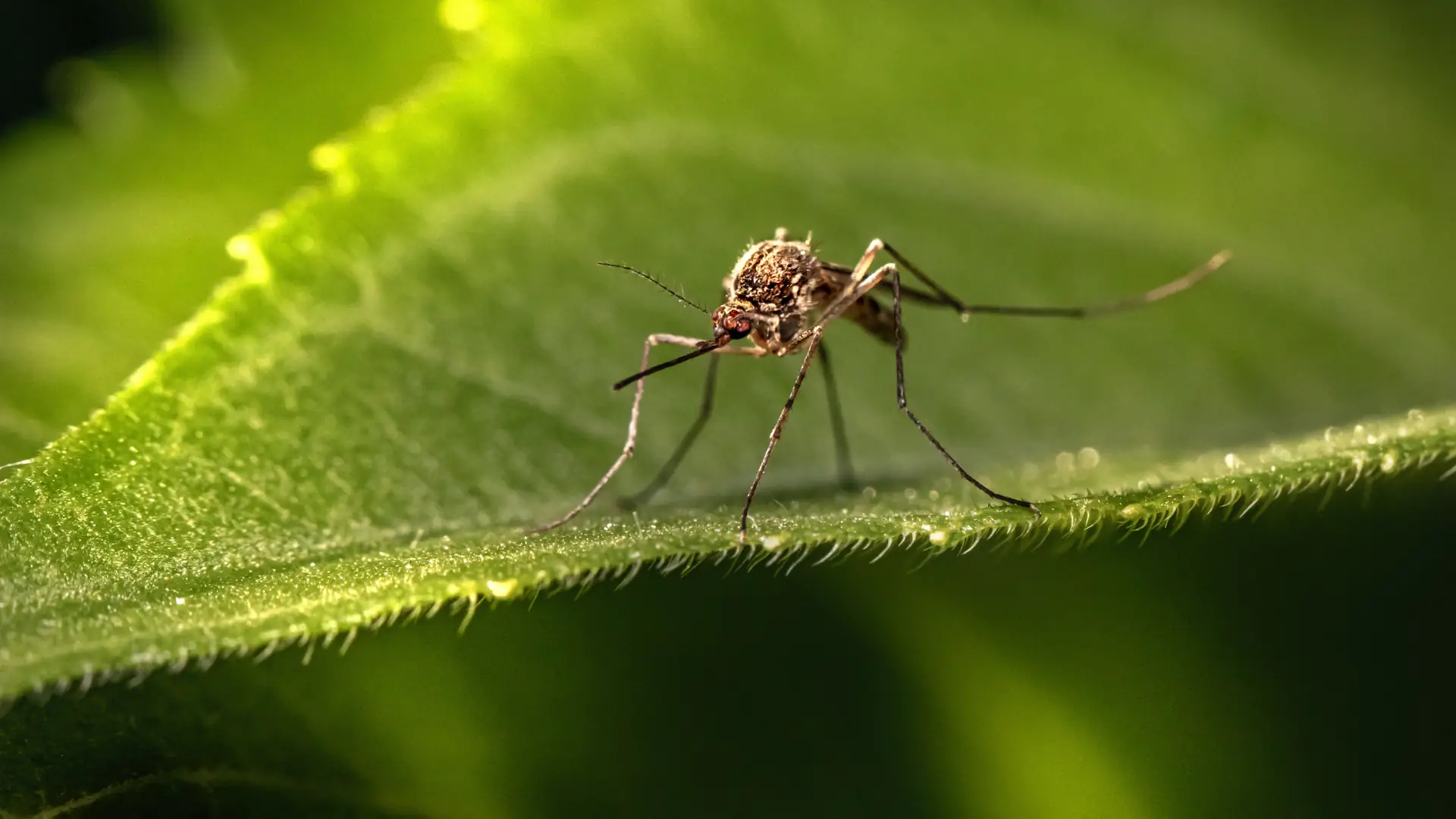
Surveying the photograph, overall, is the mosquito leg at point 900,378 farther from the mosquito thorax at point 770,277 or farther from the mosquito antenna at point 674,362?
the mosquito antenna at point 674,362

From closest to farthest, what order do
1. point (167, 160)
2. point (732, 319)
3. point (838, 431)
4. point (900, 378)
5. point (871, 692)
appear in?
point (871, 692) < point (900, 378) < point (732, 319) < point (838, 431) < point (167, 160)

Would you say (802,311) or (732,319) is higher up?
(802,311)

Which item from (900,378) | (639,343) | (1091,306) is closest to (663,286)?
(639,343)

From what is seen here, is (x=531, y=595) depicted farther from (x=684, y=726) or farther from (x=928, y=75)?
(x=928, y=75)

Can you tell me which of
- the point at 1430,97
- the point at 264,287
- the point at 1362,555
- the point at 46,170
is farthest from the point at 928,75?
the point at 46,170

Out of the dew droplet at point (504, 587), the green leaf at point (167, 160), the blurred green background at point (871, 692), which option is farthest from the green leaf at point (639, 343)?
the green leaf at point (167, 160)

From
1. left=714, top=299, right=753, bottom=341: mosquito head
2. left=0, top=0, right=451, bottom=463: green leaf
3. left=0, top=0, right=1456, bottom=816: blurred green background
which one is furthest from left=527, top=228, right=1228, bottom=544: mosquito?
left=0, top=0, right=451, bottom=463: green leaf

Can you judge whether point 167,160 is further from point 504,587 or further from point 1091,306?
point 1091,306
